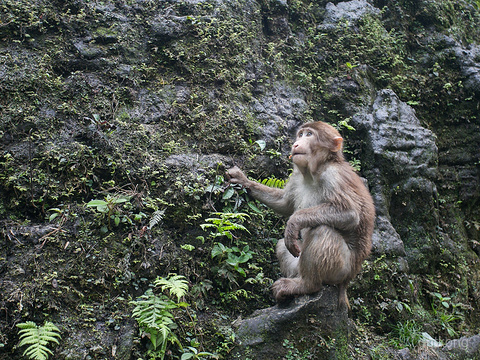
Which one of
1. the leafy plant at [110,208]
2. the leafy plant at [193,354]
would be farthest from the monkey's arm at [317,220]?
the leafy plant at [110,208]

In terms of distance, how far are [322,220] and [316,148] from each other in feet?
3.44

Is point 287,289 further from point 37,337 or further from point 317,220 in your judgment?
point 37,337

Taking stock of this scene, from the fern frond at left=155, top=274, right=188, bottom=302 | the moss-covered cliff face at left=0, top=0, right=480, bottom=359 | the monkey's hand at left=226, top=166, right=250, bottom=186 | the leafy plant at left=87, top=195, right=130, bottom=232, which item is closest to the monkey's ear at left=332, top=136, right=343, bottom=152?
the monkey's hand at left=226, top=166, right=250, bottom=186

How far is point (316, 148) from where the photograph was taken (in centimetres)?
527

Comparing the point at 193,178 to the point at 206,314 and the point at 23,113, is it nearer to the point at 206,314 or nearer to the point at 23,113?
the point at 206,314

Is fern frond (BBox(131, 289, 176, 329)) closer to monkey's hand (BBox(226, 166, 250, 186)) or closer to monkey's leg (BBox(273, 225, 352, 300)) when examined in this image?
monkey's leg (BBox(273, 225, 352, 300))

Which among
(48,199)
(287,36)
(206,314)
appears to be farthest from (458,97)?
(48,199)

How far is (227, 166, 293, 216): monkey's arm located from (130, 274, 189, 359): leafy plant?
190 centimetres

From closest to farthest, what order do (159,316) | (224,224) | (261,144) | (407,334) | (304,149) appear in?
(159,316)
(304,149)
(224,224)
(407,334)
(261,144)

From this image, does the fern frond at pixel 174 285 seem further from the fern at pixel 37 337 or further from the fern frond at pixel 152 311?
the fern at pixel 37 337

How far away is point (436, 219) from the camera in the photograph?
7184 mm

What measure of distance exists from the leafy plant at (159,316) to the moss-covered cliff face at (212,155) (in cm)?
12

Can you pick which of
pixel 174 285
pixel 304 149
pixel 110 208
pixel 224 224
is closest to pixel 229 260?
pixel 224 224

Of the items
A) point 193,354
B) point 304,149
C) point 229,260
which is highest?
point 304,149
